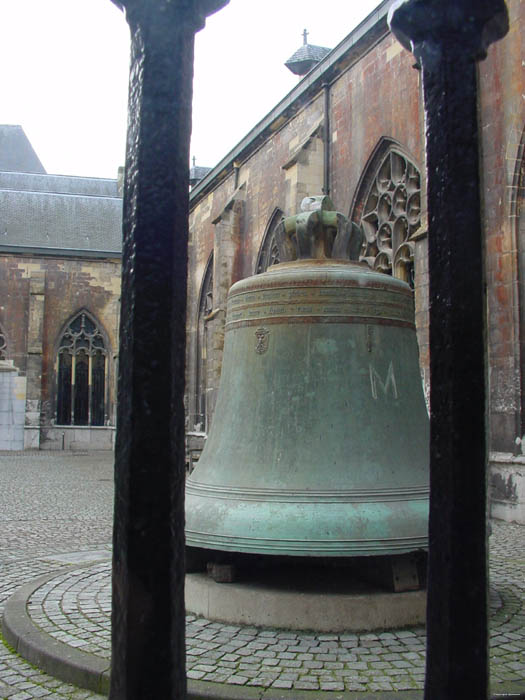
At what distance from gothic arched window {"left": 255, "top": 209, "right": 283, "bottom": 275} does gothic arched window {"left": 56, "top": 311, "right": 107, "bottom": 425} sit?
13.1 meters

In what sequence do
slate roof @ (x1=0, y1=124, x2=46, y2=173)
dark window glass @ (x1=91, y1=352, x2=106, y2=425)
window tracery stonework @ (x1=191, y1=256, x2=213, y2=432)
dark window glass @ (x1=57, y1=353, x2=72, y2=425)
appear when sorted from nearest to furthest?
window tracery stonework @ (x1=191, y1=256, x2=213, y2=432)
dark window glass @ (x1=57, y1=353, x2=72, y2=425)
dark window glass @ (x1=91, y1=352, x2=106, y2=425)
slate roof @ (x1=0, y1=124, x2=46, y2=173)

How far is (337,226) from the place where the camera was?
3705mm

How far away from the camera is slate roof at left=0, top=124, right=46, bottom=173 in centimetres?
3925

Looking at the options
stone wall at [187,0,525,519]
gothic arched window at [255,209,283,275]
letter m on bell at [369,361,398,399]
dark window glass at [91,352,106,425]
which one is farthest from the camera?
dark window glass at [91,352,106,425]

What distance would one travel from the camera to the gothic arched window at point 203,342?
833 inches

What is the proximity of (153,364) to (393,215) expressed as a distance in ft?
37.0

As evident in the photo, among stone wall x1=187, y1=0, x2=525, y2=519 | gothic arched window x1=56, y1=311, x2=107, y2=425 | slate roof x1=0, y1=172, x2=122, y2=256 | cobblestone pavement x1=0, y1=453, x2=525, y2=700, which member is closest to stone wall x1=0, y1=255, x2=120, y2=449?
gothic arched window x1=56, y1=311, x2=107, y2=425

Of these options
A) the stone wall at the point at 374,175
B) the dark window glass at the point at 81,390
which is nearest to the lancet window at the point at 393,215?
the stone wall at the point at 374,175

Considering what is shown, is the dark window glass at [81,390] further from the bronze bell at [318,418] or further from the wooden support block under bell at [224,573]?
the wooden support block under bell at [224,573]

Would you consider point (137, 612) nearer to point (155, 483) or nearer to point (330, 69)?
point (155, 483)

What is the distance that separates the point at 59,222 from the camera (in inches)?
1224

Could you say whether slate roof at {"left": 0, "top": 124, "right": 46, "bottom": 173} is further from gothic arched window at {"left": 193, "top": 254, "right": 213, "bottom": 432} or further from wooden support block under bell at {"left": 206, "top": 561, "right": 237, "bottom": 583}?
wooden support block under bell at {"left": 206, "top": 561, "right": 237, "bottom": 583}

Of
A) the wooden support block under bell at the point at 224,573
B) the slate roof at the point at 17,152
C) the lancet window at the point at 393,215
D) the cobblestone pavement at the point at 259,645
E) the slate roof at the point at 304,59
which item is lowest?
the cobblestone pavement at the point at 259,645

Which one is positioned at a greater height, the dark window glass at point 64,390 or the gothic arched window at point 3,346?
the gothic arched window at point 3,346
